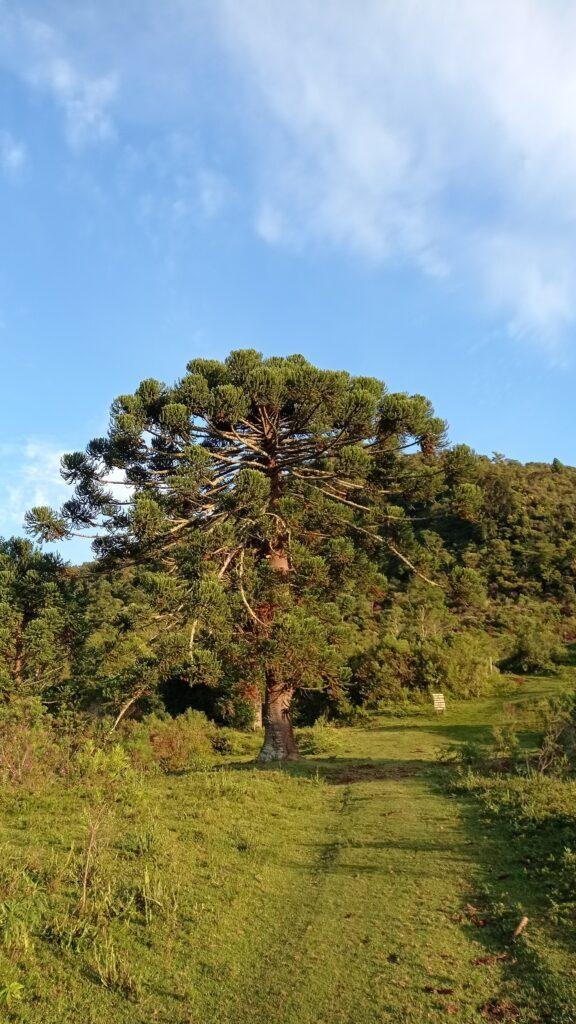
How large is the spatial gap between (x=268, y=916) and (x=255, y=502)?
26.2 ft

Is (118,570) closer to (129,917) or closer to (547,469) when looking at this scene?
(129,917)

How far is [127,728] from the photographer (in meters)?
13.8

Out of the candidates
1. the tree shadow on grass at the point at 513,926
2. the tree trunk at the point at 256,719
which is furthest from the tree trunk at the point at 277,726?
the tree trunk at the point at 256,719

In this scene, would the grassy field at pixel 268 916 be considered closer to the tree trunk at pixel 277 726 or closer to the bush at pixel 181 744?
the tree trunk at pixel 277 726

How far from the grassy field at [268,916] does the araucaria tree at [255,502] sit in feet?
13.2

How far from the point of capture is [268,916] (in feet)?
16.9

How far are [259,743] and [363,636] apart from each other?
11903 mm

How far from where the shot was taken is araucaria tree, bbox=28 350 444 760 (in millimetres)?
12227

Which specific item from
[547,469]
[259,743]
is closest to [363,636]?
[259,743]

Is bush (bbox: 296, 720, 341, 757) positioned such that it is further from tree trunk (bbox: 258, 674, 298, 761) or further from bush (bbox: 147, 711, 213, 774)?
bush (bbox: 147, 711, 213, 774)

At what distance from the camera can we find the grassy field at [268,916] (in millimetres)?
3820

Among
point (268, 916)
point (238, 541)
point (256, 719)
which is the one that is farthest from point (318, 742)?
point (268, 916)

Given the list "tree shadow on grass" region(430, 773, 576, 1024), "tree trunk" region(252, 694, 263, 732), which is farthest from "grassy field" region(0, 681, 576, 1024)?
"tree trunk" region(252, 694, 263, 732)

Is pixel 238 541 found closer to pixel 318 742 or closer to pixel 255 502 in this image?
pixel 255 502
